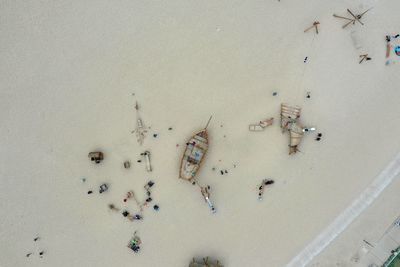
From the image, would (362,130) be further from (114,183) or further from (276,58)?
(114,183)

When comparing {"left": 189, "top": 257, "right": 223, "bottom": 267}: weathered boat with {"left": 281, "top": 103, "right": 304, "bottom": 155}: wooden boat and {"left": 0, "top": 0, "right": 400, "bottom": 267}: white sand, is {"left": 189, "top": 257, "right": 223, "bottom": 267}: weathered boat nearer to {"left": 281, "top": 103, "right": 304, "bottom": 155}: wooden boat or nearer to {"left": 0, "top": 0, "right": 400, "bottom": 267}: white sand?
{"left": 0, "top": 0, "right": 400, "bottom": 267}: white sand

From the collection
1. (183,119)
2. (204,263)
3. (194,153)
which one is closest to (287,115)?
(194,153)

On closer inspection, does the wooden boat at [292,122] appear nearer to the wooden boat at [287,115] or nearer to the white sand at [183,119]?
the wooden boat at [287,115]

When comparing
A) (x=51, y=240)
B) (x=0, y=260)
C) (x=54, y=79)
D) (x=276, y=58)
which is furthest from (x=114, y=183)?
(x=276, y=58)

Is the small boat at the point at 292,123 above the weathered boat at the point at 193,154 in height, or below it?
above

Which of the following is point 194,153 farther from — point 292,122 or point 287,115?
point 292,122

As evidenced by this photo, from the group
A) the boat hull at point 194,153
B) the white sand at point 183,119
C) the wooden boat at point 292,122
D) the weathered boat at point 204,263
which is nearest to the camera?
the white sand at point 183,119

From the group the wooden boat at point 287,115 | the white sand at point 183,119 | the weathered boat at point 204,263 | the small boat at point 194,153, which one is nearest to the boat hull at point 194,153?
the small boat at point 194,153
